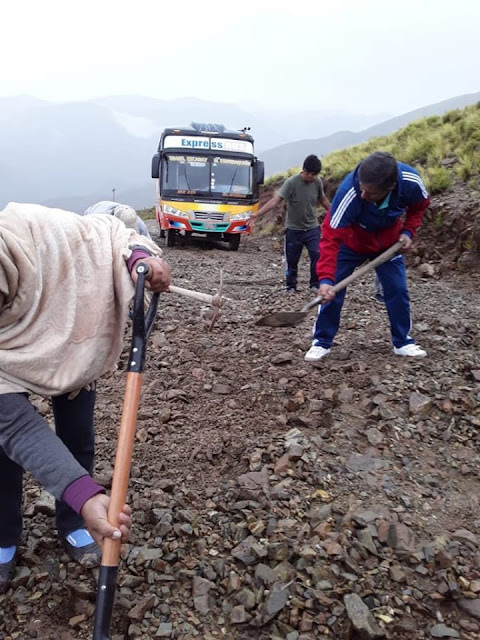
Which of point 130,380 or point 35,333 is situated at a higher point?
point 35,333

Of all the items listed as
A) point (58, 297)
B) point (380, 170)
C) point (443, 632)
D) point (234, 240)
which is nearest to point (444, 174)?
point (234, 240)

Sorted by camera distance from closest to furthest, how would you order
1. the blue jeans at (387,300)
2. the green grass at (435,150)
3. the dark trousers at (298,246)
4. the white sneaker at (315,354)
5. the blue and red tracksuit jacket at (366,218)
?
the blue and red tracksuit jacket at (366,218), the blue jeans at (387,300), the white sneaker at (315,354), the dark trousers at (298,246), the green grass at (435,150)

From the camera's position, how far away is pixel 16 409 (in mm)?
1668

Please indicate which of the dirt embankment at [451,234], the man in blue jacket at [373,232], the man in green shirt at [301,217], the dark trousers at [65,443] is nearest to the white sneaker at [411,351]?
the man in blue jacket at [373,232]

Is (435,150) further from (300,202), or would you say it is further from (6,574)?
(6,574)

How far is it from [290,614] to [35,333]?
4.56ft

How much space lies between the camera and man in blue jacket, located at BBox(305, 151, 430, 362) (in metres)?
3.59

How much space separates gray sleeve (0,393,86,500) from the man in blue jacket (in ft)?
8.65

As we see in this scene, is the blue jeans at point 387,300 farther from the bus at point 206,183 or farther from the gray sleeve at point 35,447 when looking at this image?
the bus at point 206,183

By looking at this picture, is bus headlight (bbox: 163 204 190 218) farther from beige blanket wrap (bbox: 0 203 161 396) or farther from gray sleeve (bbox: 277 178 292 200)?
beige blanket wrap (bbox: 0 203 161 396)

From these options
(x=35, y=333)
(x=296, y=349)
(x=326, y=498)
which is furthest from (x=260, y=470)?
(x=296, y=349)

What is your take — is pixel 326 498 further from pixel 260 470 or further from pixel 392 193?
pixel 392 193

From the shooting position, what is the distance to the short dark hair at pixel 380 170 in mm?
3486

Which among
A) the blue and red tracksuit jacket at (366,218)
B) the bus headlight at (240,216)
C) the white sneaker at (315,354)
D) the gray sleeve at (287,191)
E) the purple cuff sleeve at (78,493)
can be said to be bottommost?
the bus headlight at (240,216)
